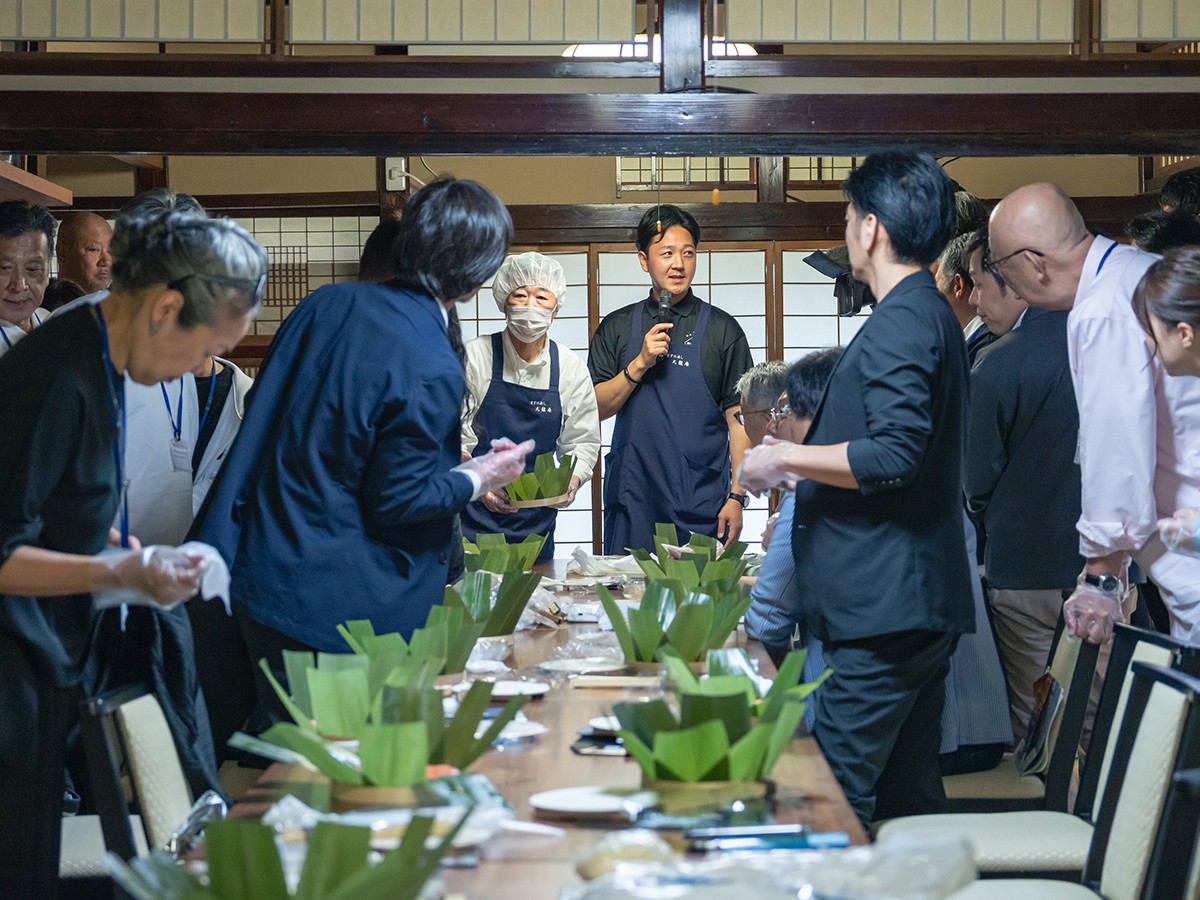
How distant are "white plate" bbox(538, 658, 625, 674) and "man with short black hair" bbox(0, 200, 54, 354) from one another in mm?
1831

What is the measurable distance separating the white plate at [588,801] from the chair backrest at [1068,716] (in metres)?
1.20

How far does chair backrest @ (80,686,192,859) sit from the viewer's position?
60.9 inches

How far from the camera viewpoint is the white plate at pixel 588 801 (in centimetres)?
128

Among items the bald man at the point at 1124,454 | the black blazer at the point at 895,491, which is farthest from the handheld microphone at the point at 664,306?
the black blazer at the point at 895,491

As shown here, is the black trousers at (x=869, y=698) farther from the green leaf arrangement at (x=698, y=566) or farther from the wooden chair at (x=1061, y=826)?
the green leaf arrangement at (x=698, y=566)

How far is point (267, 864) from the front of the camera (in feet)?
3.24

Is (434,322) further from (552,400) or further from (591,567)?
(552,400)

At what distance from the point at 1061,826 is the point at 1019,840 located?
0.11 metres

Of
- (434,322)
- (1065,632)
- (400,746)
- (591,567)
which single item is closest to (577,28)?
(591,567)

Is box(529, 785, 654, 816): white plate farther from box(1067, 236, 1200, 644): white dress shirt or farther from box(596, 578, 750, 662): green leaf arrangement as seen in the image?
box(1067, 236, 1200, 644): white dress shirt

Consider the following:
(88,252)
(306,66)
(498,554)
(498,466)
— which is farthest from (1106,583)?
(306,66)

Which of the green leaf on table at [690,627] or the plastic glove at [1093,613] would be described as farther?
the plastic glove at [1093,613]

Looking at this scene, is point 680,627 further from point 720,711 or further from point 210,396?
point 210,396

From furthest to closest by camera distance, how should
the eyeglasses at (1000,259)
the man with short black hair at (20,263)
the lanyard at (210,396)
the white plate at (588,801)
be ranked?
the man with short black hair at (20,263)
the lanyard at (210,396)
the eyeglasses at (1000,259)
the white plate at (588,801)
